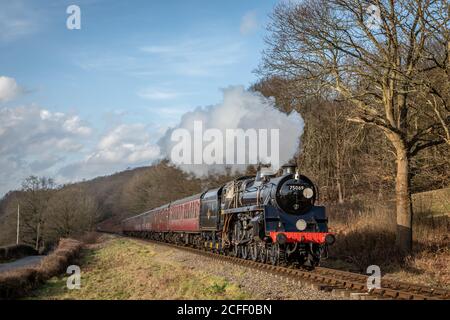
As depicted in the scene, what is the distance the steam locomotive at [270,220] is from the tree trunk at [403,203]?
2566 millimetres

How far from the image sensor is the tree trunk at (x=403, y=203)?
16.5 m

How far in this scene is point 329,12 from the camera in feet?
55.2

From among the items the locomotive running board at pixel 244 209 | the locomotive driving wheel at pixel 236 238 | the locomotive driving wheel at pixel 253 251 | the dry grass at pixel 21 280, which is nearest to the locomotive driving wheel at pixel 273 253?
the locomotive driving wheel at pixel 253 251

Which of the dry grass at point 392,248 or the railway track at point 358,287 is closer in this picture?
the railway track at point 358,287

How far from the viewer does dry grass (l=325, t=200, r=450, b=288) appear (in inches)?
567

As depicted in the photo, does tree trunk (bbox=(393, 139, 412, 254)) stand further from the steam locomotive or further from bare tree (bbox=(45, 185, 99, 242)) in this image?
bare tree (bbox=(45, 185, 99, 242))

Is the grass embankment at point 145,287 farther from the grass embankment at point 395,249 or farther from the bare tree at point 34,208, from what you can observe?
the bare tree at point 34,208

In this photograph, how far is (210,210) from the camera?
22875 millimetres

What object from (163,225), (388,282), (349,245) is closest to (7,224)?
(163,225)

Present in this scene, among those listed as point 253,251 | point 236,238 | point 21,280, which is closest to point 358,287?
point 253,251

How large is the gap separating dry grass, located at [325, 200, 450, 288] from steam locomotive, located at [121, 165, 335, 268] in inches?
79.5
